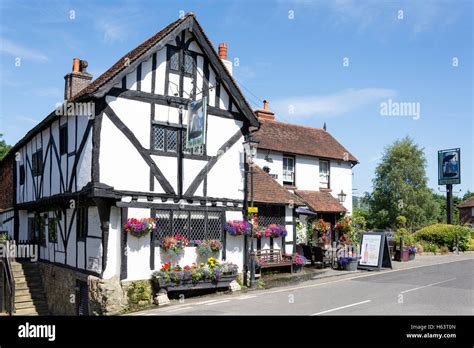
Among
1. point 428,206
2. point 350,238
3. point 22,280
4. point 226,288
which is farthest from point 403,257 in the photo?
point 428,206

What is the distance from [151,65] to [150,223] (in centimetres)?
514

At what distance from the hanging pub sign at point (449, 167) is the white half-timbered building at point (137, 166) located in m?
26.0

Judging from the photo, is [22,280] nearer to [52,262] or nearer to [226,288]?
[52,262]

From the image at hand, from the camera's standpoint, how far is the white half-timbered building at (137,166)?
1343 centimetres

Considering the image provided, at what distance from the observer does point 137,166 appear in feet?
45.8

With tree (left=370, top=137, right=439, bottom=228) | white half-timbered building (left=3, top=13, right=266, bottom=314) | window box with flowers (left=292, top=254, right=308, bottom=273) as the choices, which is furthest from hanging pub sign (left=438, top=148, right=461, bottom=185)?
white half-timbered building (left=3, top=13, right=266, bottom=314)

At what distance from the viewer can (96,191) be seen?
42.2ft

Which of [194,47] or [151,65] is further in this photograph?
[194,47]

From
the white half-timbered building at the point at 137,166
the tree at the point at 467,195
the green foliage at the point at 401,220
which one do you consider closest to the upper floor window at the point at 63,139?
the white half-timbered building at the point at 137,166

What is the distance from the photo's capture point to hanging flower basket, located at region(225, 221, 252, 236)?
15885mm

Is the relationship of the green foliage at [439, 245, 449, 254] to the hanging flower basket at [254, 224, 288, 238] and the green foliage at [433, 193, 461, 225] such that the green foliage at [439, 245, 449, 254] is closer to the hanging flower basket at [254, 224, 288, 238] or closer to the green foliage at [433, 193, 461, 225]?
the hanging flower basket at [254, 224, 288, 238]

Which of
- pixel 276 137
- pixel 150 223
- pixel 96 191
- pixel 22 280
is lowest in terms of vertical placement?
pixel 22 280

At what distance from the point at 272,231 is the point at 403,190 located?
28197 millimetres
